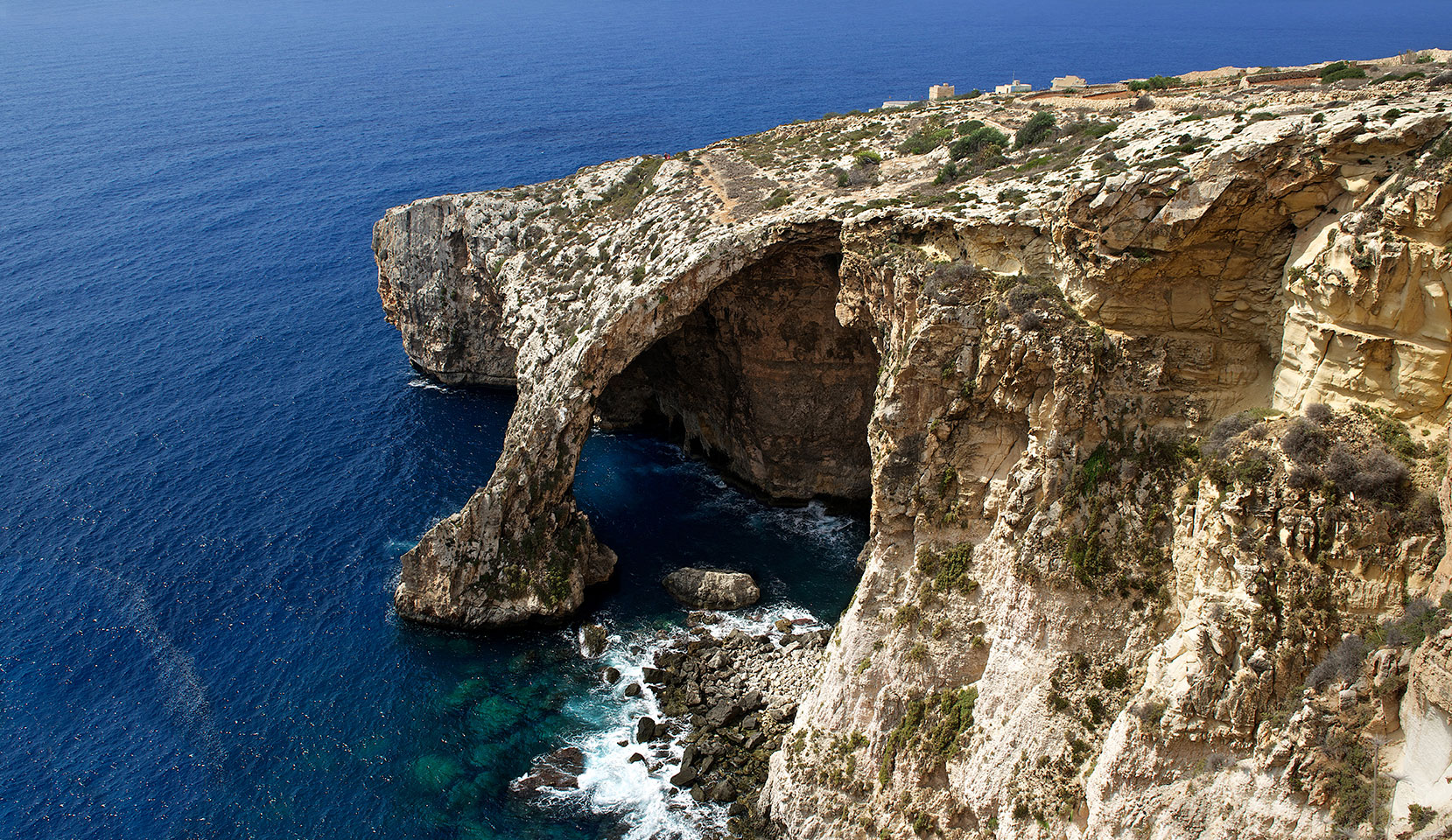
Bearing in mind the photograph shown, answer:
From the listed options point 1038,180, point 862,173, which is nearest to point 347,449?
point 862,173

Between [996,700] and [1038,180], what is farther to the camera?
[1038,180]

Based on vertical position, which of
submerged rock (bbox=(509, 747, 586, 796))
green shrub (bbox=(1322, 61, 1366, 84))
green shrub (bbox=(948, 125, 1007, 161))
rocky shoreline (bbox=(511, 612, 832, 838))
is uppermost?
green shrub (bbox=(1322, 61, 1366, 84))

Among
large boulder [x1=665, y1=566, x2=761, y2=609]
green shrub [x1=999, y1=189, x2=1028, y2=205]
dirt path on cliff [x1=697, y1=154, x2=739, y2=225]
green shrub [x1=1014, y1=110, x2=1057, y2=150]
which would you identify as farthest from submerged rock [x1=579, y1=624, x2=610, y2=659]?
green shrub [x1=1014, y1=110, x2=1057, y2=150]

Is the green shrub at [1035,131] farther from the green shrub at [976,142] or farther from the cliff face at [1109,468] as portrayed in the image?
the green shrub at [976,142]

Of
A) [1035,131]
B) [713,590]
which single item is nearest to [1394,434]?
[1035,131]

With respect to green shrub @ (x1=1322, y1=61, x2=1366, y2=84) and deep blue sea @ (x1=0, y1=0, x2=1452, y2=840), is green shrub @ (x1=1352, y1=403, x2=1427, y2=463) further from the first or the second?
deep blue sea @ (x1=0, y1=0, x2=1452, y2=840)

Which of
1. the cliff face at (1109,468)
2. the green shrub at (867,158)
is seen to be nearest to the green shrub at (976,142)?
the cliff face at (1109,468)

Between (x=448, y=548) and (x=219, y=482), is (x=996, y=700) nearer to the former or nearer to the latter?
(x=448, y=548)
